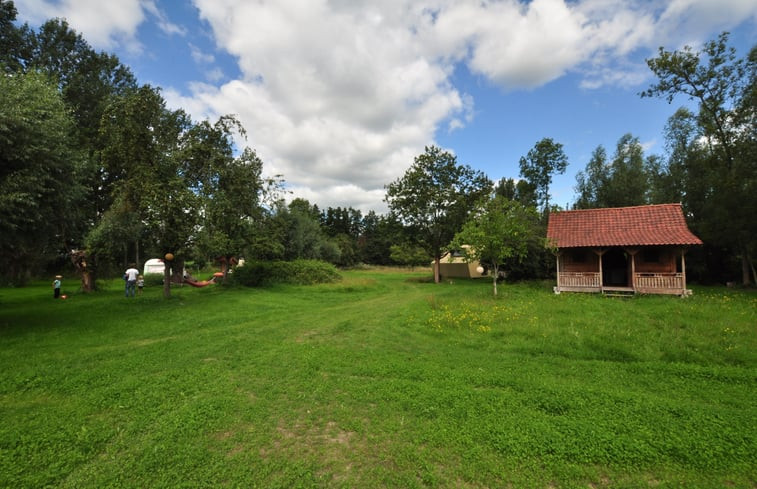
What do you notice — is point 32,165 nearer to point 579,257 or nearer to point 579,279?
point 579,279

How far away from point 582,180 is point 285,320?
38.1 metres

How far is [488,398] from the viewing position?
16.1 ft

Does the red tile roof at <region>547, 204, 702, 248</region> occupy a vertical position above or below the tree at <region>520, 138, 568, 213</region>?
below

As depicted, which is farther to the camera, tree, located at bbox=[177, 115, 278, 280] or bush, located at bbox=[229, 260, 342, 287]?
bush, located at bbox=[229, 260, 342, 287]

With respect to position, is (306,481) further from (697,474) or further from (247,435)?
(697,474)

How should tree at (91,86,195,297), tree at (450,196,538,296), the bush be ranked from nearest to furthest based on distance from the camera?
tree at (91,86,195,297) → tree at (450,196,538,296) → the bush

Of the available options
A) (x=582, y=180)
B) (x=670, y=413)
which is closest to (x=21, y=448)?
(x=670, y=413)

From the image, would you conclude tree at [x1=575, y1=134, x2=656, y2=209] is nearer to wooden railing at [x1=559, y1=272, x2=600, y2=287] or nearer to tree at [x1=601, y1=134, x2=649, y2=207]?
tree at [x1=601, y1=134, x2=649, y2=207]

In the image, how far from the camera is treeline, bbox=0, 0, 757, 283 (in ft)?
32.0

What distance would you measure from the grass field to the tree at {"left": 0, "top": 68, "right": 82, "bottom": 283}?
3090 millimetres

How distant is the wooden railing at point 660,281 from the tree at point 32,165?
2484cm

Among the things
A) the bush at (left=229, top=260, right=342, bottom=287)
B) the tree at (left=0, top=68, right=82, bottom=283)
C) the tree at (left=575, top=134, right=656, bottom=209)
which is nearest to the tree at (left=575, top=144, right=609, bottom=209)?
the tree at (left=575, top=134, right=656, bottom=209)

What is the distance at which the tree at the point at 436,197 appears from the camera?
96.9ft

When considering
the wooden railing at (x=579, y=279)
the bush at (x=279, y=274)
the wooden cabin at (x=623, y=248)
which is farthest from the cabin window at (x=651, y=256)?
the bush at (x=279, y=274)
